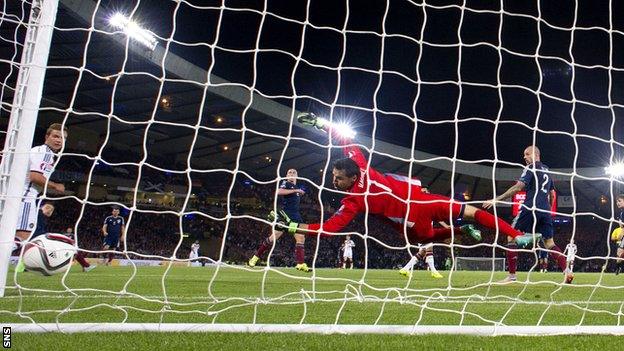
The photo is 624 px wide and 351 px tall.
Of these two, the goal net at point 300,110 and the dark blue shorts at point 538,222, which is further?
the goal net at point 300,110

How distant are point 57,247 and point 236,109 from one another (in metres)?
20.5

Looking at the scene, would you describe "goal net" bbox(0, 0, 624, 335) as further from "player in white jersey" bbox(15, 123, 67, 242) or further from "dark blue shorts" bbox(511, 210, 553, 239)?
"player in white jersey" bbox(15, 123, 67, 242)

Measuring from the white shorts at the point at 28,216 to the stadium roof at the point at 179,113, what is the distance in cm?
760

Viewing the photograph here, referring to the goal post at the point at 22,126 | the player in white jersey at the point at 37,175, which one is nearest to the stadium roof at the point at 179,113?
the player in white jersey at the point at 37,175

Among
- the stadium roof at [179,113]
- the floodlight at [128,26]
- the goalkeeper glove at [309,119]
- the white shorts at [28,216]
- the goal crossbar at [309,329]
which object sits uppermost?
the stadium roof at [179,113]

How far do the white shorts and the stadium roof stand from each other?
7600mm

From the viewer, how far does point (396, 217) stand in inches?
202

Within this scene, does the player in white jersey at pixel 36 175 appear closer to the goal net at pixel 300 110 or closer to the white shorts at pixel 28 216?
the white shorts at pixel 28 216

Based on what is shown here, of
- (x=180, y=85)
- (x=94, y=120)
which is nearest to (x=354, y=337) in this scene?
(x=180, y=85)

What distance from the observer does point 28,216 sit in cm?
517

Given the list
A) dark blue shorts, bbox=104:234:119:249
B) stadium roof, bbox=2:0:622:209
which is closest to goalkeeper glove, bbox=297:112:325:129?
stadium roof, bbox=2:0:622:209

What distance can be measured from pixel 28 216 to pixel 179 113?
64.5 ft

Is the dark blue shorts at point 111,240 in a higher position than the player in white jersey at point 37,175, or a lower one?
lower

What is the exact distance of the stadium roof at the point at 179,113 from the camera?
17734 millimetres
